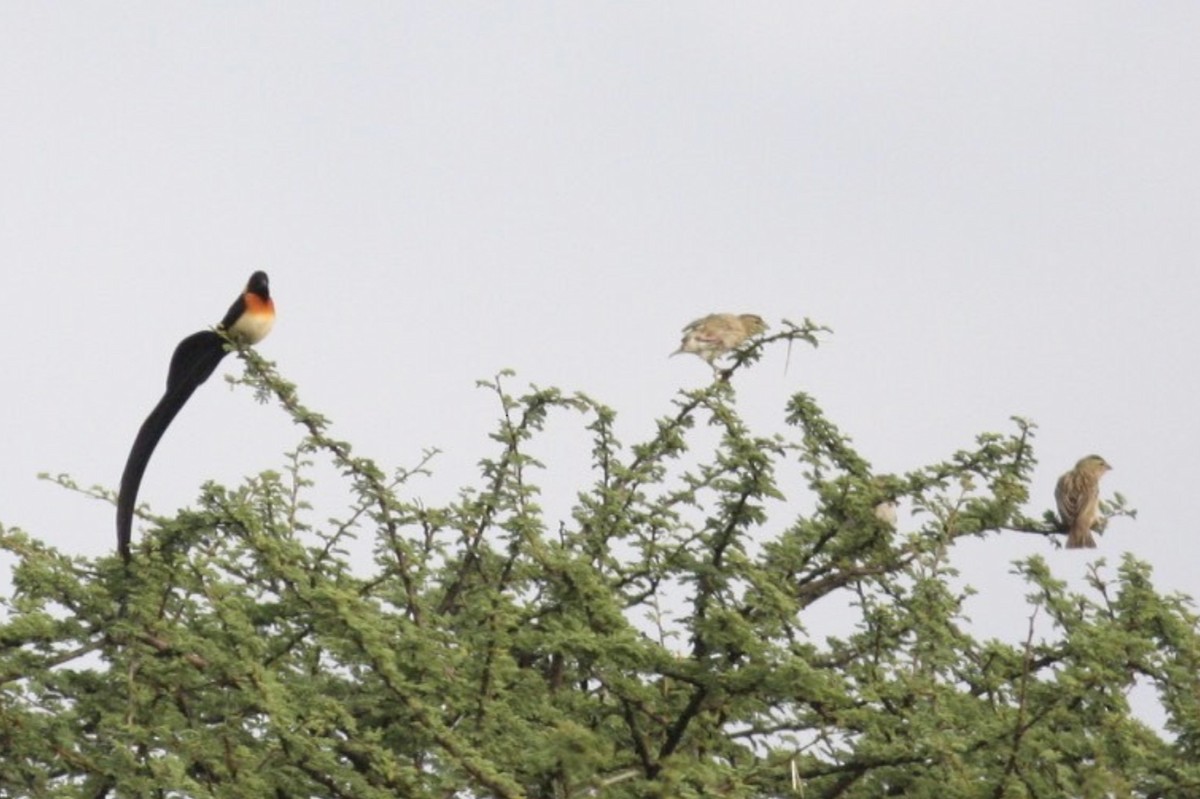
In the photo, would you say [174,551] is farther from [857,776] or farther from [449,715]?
[857,776]

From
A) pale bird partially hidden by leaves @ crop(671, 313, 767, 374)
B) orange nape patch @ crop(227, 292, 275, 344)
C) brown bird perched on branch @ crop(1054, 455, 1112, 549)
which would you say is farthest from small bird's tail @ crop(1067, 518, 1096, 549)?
orange nape patch @ crop(227, 292, 275, 344)

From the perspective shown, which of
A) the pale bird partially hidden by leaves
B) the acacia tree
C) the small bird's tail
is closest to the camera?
the acacia tree

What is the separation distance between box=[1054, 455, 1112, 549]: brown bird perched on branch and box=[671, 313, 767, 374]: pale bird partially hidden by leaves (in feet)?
9.56

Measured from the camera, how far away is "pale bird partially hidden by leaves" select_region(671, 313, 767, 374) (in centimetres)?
1520

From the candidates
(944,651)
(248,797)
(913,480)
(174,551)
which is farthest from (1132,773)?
(174,551)

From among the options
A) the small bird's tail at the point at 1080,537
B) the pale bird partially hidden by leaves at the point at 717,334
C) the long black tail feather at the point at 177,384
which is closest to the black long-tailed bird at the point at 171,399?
the long black tail feather at the point at 177,384

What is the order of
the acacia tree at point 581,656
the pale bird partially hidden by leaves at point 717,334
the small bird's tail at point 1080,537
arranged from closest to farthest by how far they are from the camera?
the acacia tree at point 581,656, the small bird's tail at point 1080,537, the pale bird partially hidden by leaves at point 717,334

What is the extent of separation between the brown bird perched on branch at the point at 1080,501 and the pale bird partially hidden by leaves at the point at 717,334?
291cm

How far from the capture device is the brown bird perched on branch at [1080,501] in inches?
473

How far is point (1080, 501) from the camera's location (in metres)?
12.2

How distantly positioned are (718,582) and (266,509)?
281cm

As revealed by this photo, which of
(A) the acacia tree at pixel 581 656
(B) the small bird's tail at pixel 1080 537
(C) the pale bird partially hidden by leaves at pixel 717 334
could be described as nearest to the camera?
(A) the acacia tree at pixel 581 656

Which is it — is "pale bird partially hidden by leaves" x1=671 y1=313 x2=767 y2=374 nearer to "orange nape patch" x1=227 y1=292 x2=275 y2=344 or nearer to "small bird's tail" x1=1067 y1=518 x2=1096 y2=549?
"small bird's tail" x1=1067 y1=518 x2=1096 y2=549

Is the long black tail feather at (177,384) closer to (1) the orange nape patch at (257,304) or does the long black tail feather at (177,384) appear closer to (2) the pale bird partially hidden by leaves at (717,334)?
(1) the orange nape patch at (257,304)
